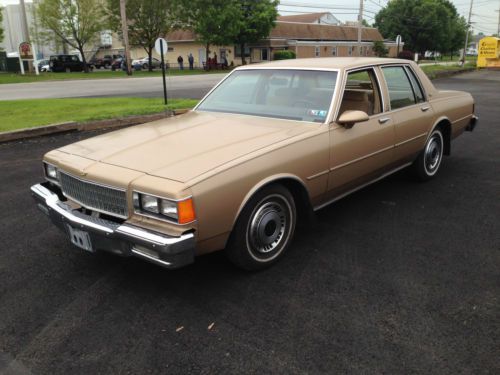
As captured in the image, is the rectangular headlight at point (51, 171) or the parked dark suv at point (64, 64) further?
the parked dark suv at point (64, 64)

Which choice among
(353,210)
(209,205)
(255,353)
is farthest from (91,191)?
(353,210)

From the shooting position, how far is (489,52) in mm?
34500

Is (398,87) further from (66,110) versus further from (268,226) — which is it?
(66,110)

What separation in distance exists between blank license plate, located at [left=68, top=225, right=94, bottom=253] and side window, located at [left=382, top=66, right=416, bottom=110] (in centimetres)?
328

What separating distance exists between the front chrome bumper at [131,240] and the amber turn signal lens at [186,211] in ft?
0.31

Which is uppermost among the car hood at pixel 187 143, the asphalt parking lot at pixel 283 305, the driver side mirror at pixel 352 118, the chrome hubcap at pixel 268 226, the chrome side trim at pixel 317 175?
the driver side mirror at pixel 352 118

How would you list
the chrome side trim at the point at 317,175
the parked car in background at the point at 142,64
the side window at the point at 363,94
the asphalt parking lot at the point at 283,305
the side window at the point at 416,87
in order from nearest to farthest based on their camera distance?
the asphalt parking lot at the point at 283,305, the chrome side trim at the point at 317,175, the side window at the point at 363,94, the side window at the point at 416,87, the parked car in background at the point at 142,64

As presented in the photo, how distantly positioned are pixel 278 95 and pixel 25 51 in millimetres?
34187

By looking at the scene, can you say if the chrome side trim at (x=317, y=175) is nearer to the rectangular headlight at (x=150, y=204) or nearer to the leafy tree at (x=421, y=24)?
the rectangular headlight at (x=150, y=204)

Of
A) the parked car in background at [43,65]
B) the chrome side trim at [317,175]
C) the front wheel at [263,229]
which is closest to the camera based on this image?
the front wheel at [263,229]

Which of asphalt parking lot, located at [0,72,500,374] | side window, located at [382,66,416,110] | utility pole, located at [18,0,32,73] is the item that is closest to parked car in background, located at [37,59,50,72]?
utility pole, located at [18,0,32,73]

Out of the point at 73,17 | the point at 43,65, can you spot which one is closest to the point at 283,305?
the point at 73,17

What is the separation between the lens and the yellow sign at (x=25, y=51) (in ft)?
106

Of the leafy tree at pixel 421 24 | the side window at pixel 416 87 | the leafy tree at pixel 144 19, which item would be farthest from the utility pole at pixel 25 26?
the leafy tree at pixel 421 24
